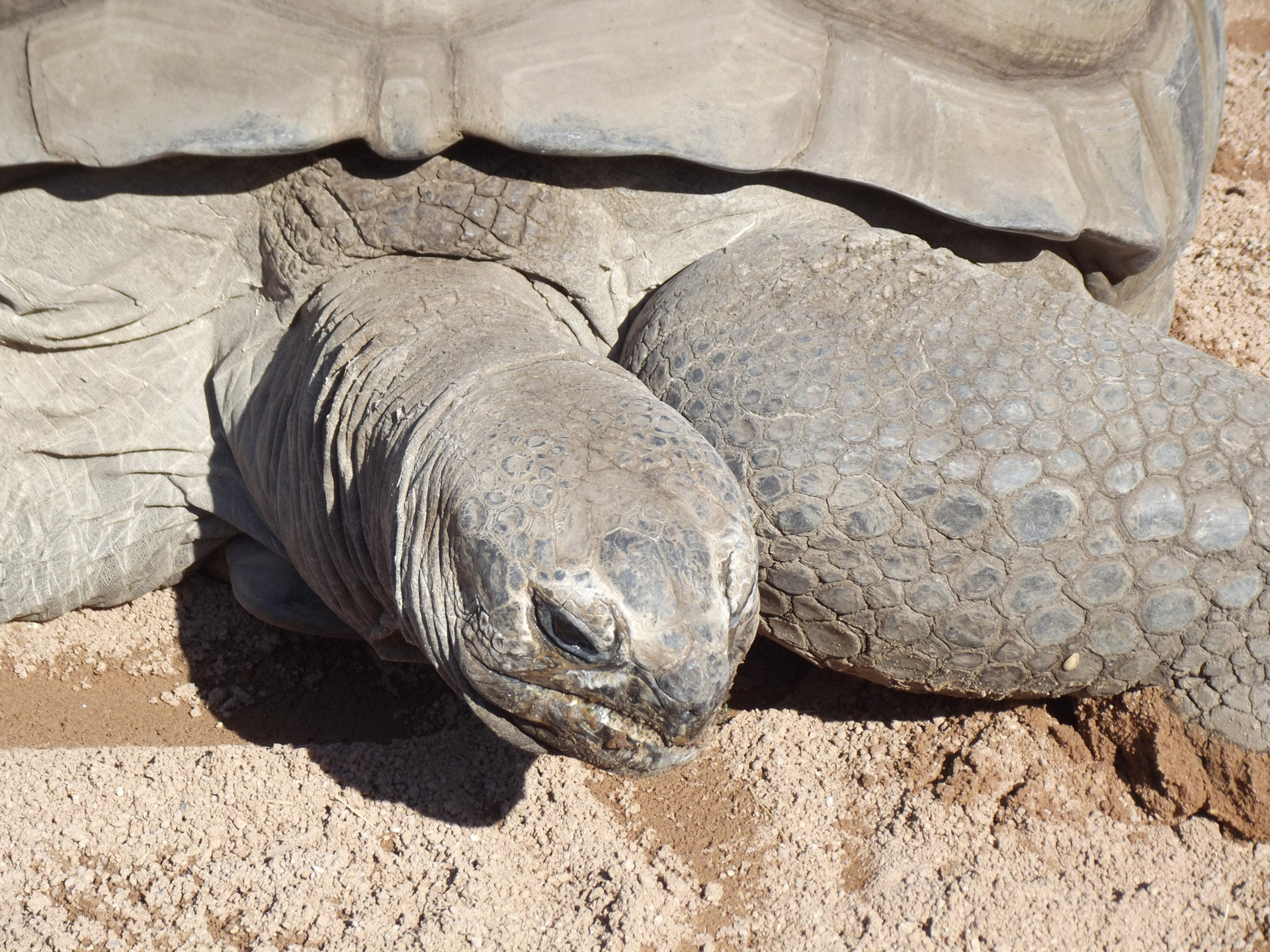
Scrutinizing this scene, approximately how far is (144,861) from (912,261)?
197 cm

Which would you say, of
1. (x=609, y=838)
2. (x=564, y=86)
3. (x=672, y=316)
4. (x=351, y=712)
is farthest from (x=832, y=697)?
(x=564, y=86)

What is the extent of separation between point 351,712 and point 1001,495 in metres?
1.62

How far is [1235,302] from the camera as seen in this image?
3.76m

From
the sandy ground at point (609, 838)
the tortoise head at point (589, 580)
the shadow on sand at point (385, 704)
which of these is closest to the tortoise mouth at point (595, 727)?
the tortoise head at point (589, 580)

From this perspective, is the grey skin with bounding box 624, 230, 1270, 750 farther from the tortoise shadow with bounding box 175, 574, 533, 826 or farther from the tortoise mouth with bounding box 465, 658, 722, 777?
the tortoise shadow with bounding box 175, 574, 533, 826

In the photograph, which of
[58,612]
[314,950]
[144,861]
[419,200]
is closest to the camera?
[314,950]

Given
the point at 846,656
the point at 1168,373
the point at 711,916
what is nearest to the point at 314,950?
the point at 711,916

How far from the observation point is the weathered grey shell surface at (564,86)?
219 centimetres

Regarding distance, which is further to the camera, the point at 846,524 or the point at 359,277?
the point at 359,277

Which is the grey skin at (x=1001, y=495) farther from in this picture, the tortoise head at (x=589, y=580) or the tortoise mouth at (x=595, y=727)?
the tortoise mouth at (x=595, y=727)

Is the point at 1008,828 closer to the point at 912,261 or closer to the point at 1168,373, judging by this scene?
the point at 1168,373

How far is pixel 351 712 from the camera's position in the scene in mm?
2768

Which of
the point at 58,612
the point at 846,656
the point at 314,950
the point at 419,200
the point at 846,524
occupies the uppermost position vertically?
the point at 419,200

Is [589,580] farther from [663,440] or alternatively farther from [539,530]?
[663,440]
